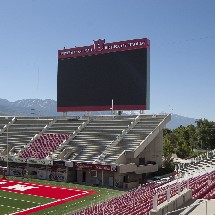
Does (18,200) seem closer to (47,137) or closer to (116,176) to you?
(116,176)

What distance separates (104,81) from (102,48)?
4.70m

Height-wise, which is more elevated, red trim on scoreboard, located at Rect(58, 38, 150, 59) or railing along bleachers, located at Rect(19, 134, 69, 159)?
red trim on scoreboard, located at Rect(58, 38, 150, 59)

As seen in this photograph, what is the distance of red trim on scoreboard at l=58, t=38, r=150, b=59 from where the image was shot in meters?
46.8

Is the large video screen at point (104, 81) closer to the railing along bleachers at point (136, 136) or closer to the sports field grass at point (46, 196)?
the railing along bleachers at point (136, 136)

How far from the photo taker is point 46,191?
119ft

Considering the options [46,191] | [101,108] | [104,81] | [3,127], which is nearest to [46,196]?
[46,191]

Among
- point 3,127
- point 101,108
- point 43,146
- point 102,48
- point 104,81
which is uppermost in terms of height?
point 102,48

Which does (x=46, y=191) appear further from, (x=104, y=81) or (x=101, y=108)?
(x=104, y=81)

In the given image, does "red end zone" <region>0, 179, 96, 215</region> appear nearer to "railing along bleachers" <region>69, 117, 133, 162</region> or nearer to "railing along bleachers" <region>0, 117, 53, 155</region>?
"railing along bleachers" <region>69, 117, 133, 162</region>

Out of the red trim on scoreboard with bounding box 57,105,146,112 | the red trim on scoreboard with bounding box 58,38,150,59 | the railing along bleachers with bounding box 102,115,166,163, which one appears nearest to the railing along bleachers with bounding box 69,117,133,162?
the railing along bleachers with bounding box 102,115,166,163

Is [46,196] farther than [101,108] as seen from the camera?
No

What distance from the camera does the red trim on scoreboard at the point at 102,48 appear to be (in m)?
46.8

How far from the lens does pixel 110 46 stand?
49.3m

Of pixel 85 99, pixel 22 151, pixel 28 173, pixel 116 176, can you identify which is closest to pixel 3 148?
pixel 22 151
